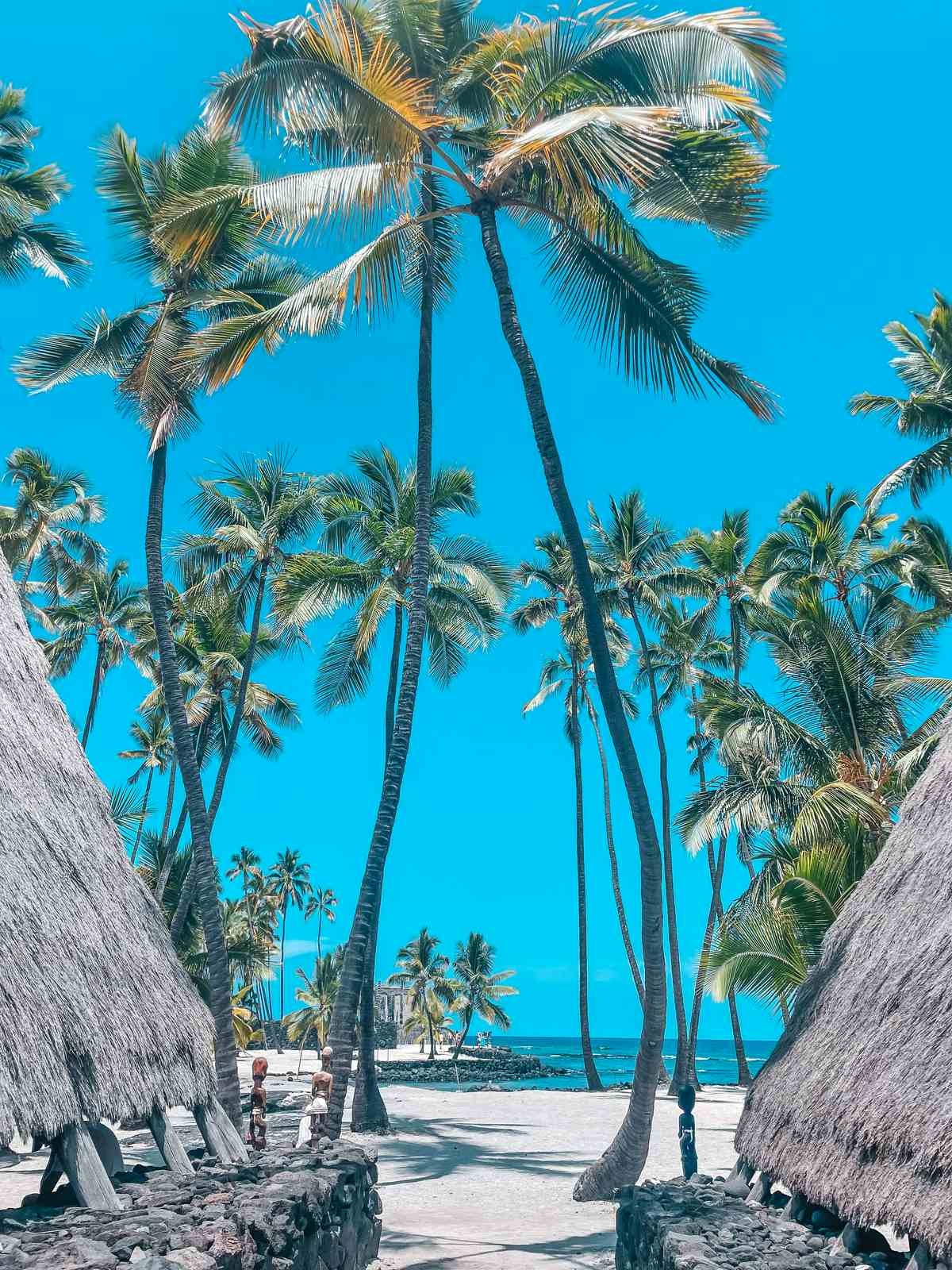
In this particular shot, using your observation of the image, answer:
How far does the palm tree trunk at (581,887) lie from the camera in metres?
34.0

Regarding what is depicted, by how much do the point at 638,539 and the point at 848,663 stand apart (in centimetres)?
1260

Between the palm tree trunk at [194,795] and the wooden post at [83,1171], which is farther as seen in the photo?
the palm tree trunk at [194,795]

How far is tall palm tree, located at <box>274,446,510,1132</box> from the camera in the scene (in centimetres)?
2208

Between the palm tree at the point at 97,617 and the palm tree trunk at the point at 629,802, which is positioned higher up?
the palm tree at the point at 97,617

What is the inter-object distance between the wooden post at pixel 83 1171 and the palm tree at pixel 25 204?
1652 cm

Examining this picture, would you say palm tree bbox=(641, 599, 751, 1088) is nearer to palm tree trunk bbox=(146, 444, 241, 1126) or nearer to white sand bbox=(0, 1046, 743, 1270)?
white sand bbox=(0, 1046, 743, 1270)

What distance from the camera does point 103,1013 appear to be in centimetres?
757

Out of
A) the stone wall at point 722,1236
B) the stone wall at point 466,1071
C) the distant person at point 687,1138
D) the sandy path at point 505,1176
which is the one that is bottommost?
the stone wall at point 466,1071

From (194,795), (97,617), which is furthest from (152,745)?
(194,795)

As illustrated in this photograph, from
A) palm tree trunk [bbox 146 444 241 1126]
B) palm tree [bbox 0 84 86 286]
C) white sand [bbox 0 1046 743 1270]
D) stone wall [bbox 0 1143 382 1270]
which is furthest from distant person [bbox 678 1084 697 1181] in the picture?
palm tree [bbox 0 84 86 286]

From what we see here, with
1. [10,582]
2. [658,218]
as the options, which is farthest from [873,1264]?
[658,218]

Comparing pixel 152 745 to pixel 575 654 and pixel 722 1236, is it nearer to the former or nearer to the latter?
pixel 575 654

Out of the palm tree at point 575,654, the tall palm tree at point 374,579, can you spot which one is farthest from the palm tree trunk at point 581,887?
the tall palm tree at point 374,579

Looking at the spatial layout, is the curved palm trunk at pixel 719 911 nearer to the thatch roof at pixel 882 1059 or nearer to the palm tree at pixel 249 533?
the palm tree at pixel 249 533
